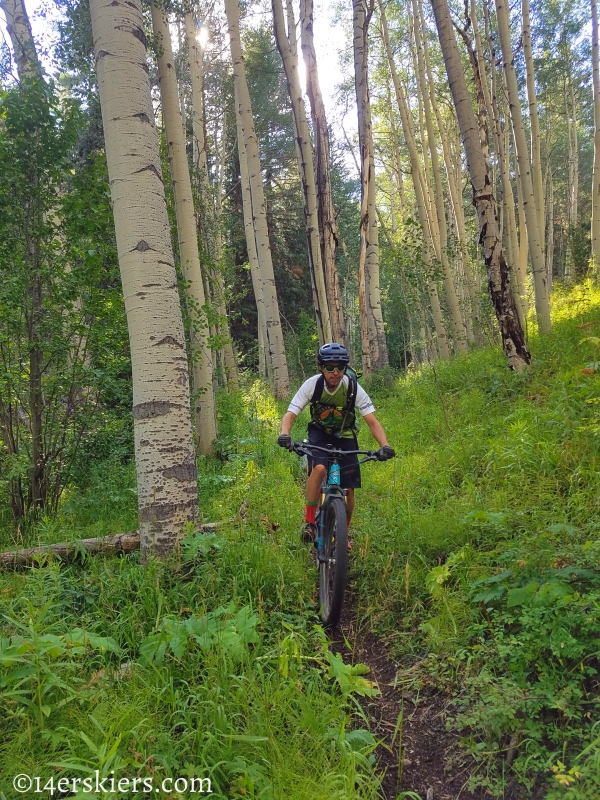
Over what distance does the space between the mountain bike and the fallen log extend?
0.99m

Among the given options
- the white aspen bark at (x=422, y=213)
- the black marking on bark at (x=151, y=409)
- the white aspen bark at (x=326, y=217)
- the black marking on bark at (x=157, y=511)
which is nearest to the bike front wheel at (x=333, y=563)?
the black marking on bark at (x=157, y=511)

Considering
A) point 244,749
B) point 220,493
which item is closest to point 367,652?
point 244,749

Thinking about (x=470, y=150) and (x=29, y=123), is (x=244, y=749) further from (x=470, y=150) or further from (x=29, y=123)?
(x=470, y=150)

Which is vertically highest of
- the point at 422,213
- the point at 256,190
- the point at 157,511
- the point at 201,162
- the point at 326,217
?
the point at 201,162

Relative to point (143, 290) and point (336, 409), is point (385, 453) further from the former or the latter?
point (143, 290)

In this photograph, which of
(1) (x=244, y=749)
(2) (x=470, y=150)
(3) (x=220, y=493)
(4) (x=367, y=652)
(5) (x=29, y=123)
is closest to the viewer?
(1) (x=244, y=749)

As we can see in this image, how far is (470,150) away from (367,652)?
6.66 meters

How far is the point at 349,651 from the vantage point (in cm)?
294

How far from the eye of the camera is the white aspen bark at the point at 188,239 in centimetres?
686

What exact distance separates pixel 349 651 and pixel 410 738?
0.71 meters

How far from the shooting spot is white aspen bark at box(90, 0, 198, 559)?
3326 mm

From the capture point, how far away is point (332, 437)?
13.4 ft

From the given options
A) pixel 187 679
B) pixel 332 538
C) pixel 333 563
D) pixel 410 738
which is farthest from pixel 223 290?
pixel 410 738

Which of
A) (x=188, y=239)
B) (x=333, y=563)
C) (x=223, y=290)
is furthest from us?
(x=223, y=290)
